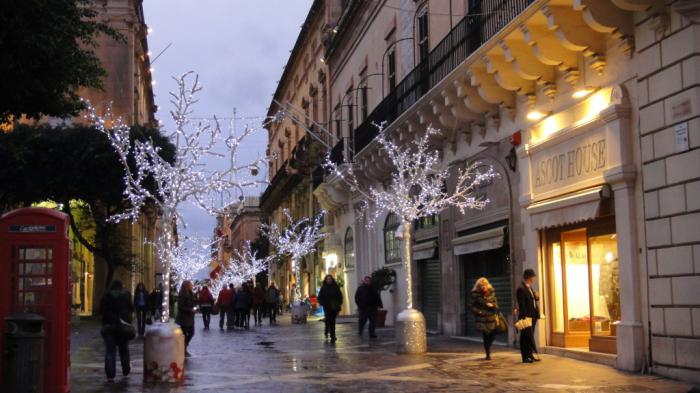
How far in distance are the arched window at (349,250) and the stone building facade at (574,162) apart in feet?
33.5

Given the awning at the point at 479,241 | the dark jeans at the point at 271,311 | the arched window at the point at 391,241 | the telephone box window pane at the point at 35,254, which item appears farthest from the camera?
the dark jeans at the point at 271,311

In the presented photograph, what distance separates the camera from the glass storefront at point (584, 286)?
1438 centimetres

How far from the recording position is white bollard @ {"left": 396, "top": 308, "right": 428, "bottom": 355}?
16719mm

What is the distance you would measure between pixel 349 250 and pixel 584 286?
68.7ft

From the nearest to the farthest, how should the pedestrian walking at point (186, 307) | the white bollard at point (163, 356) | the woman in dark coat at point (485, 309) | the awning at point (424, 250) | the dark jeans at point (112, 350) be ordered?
the white bollard at point (163, 356)
the dark jeans at point (112, 350)
the woman in dark coat at point (485, 309)
the pedestrian walking at point (186, 307)
the awning at point (424, 250)

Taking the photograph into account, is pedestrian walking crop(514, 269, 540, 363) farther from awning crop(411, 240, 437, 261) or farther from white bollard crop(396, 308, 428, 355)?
awning crop(411, 240, 437, 261)

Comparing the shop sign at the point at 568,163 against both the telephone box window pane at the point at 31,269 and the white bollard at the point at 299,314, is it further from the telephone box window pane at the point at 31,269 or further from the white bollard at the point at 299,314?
the white bollard at the point at 299,314

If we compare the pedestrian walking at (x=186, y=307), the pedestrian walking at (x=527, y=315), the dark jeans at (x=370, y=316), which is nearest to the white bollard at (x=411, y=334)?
the pedestrian walking at (x=527, y=315)

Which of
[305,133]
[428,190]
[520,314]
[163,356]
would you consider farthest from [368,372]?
[305,133]

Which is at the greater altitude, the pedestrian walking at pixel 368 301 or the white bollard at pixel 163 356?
the pedestrian walking at pixel 368 301

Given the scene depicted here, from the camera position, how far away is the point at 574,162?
14891 mm

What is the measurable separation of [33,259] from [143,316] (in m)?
16.9

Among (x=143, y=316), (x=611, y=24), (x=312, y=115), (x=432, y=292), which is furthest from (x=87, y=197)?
(x=611, y=24)

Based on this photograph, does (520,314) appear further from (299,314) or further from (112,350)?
(299,314)
